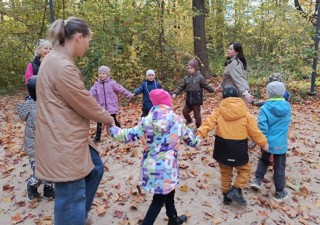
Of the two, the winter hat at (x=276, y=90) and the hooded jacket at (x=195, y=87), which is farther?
the hooded jacket at (x=195, y=87)

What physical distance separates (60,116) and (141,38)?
8.44 m

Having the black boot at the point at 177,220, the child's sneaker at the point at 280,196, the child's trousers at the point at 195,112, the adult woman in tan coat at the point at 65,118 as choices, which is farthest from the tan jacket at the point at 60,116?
the child's trousers at the point at 195,112

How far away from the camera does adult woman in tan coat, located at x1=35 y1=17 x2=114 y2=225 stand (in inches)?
100

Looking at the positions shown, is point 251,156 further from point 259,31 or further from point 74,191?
point 259,31

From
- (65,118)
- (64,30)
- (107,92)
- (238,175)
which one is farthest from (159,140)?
(107,92)

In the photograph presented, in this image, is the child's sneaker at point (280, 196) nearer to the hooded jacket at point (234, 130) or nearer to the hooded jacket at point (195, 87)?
the hooded jacket at point (234, 130)

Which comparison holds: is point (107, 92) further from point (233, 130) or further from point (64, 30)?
point (64, 30)

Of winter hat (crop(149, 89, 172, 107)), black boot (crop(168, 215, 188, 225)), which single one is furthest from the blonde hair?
black boot (crop(168, 215, 188, 225))

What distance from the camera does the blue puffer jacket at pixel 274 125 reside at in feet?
14.1

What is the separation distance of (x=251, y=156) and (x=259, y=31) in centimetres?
974

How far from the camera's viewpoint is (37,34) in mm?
12328

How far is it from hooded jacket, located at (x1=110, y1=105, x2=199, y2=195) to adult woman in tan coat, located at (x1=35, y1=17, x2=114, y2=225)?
0.53 m

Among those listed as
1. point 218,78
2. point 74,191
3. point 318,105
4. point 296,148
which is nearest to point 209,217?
point 74,191

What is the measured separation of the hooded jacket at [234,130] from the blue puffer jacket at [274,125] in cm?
36
